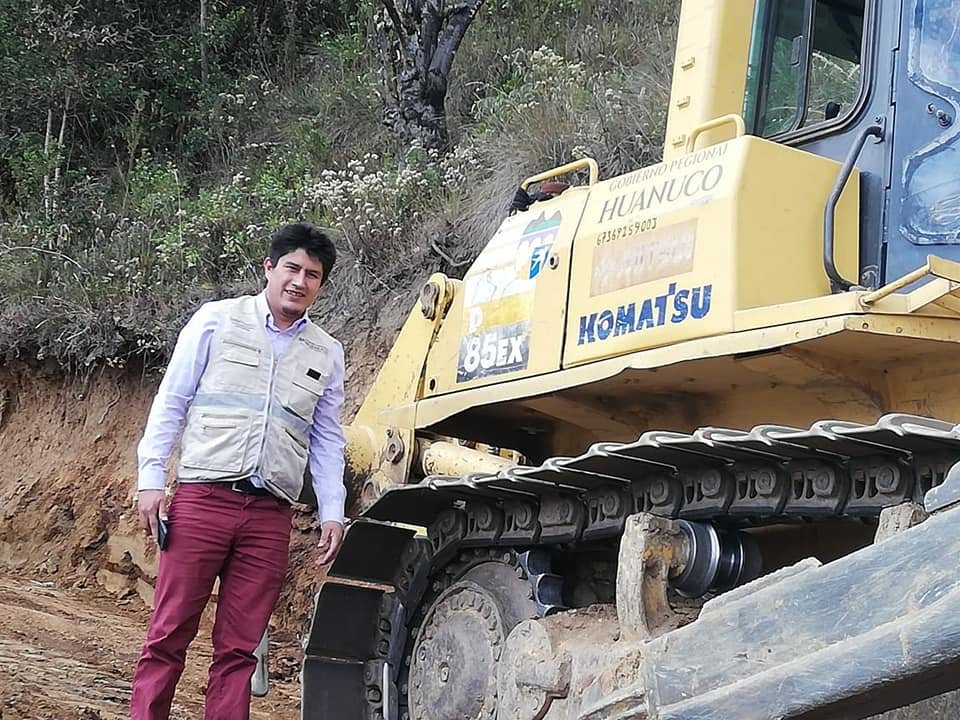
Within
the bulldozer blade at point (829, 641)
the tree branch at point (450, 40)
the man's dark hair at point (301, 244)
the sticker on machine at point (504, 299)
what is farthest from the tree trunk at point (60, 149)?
the bulldozer blade at point (829, 641)

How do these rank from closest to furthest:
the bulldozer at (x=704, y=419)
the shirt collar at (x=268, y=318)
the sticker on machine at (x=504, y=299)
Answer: the bulldozer at (x=704, y=419)
the shirt collar at (x=268, y=318)
the sticker on machine at (x=504, y=299)

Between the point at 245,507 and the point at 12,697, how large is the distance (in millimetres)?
1747

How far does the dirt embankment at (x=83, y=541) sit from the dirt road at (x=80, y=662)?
0.05 ft

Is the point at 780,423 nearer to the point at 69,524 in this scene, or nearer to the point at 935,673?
the point at 935,673

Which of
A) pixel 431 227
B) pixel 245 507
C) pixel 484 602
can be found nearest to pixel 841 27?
pixel 484 602

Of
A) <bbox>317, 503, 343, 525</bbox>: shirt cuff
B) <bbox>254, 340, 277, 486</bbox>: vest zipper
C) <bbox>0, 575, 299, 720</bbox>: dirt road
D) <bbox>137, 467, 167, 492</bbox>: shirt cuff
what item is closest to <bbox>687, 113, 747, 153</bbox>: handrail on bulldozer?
<bbox>254, 340, 277, 486</bbox>: vest zipper

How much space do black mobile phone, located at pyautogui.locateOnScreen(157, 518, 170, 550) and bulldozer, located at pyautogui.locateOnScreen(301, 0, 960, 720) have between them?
650 mm

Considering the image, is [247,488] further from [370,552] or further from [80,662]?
[80,662]

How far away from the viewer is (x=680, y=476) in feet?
12.4

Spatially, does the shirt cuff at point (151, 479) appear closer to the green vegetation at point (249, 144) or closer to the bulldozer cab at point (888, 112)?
the bulldozer cab at point (888, 112)

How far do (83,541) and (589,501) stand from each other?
7.02 metres

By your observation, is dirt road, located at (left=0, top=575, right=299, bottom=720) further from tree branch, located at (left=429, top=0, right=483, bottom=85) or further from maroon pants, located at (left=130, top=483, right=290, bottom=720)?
tree branch, located at (left=429, top=0, right=483, bottom=85)

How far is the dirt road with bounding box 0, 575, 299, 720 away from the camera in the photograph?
18.0 feet

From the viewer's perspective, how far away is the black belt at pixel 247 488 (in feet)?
14.1
